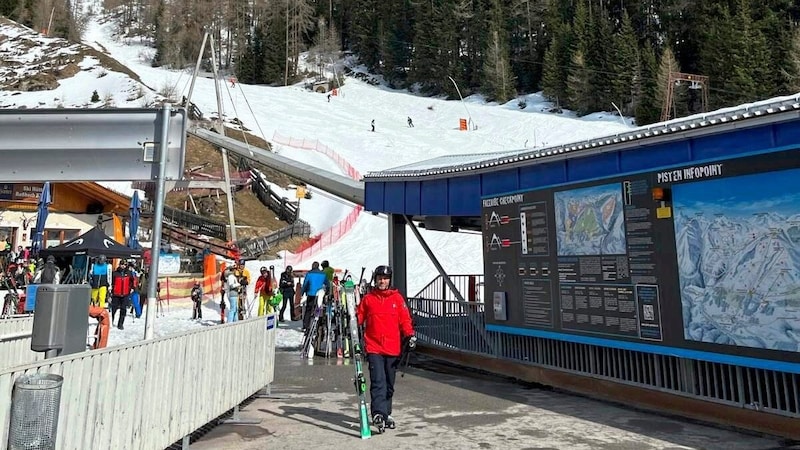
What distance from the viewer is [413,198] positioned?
1315 cm

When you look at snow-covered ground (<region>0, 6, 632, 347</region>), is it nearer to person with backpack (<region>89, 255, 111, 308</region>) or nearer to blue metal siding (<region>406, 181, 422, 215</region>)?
person with backpack (<region>89, 255, 111, 308</region>)

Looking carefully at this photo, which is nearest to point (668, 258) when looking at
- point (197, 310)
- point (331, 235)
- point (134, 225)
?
point (197, 310)

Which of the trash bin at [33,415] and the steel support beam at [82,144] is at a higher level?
the steel support beam at [82,144]

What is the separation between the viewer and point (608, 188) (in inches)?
336

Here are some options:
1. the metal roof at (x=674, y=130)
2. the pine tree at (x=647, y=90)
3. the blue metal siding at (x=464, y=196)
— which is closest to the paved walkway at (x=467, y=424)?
the blue metal siding at (x=464, y=196)

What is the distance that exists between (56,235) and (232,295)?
66.4ft

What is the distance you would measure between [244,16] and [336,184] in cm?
10941

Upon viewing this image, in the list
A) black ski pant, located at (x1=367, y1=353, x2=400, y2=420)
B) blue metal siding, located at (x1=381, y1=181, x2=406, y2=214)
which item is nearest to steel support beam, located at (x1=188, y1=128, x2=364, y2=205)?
blue metal siding, located at (x1=381, y1=181, x2=406, y2=214)

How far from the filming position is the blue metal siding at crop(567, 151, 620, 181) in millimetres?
8547

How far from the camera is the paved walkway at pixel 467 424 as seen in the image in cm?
610

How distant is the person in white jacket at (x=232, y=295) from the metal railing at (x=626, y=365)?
6.66m

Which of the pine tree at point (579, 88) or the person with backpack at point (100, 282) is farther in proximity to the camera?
the pine tree at point (579, 88)

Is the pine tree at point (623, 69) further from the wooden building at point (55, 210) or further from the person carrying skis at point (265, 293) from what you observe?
the person carrying skis at point (265, 293)

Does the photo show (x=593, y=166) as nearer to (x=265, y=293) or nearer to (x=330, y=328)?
(x=330, y=328)
